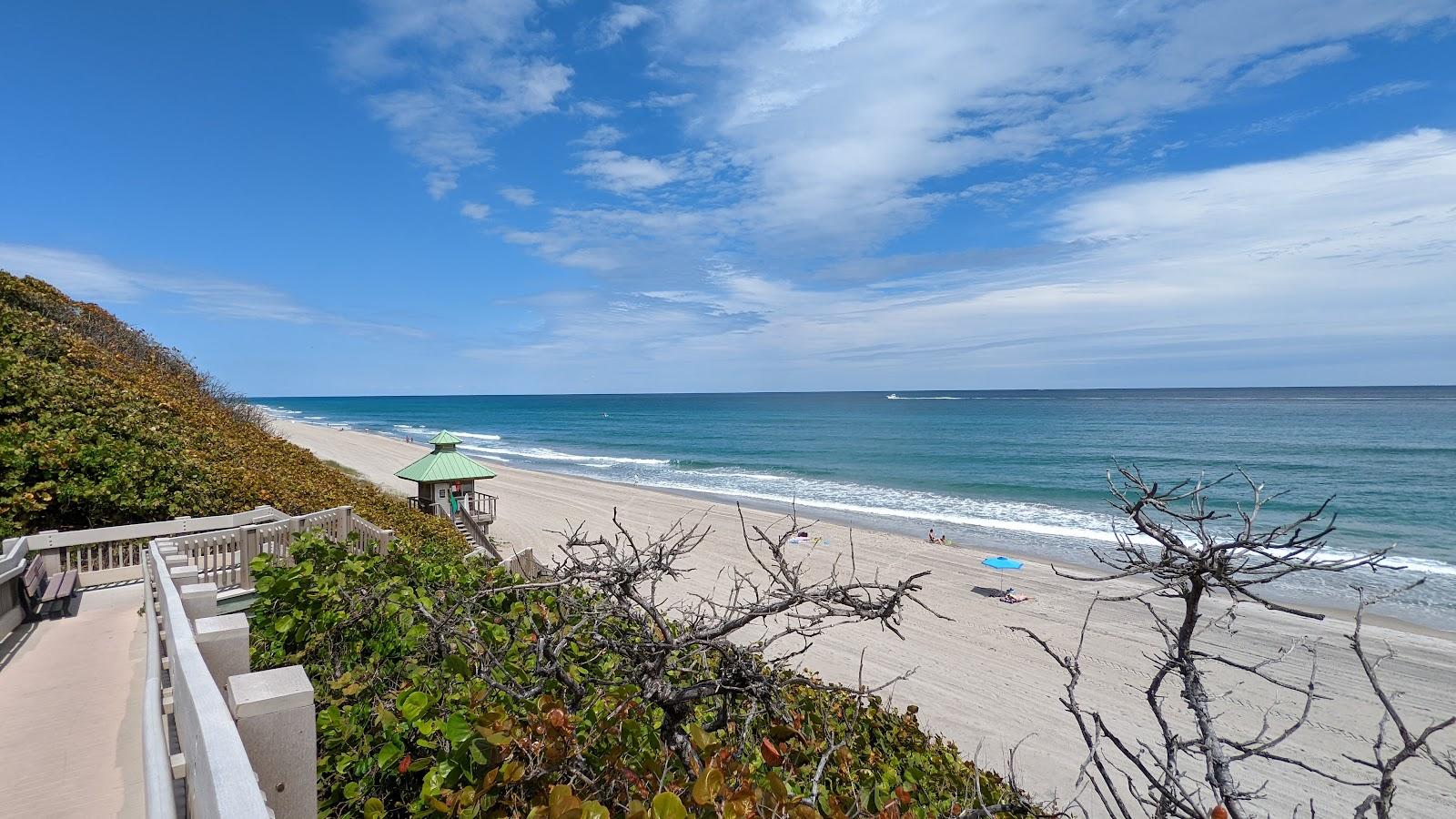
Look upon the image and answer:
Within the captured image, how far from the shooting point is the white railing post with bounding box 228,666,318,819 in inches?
74.2

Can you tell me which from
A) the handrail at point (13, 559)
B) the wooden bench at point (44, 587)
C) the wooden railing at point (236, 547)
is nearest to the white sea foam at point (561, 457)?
the wooden railing at point (236, 547)

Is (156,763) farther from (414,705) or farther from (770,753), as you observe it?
(770,753)

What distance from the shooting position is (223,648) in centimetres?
277

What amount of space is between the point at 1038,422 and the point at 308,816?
90.8 metres

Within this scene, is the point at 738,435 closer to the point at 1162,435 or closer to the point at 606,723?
the point at 1162,435

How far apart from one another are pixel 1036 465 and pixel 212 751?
48004 mm

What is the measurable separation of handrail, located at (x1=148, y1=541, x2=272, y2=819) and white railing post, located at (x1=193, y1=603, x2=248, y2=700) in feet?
0.86

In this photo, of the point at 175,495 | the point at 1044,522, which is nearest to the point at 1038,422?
the point at 1044,522

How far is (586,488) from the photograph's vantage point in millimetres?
36031

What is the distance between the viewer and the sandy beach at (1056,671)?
32.3ft

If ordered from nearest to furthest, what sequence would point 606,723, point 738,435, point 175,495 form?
point 606,723, point 175,495, point 738,435


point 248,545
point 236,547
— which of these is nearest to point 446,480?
point 236,547

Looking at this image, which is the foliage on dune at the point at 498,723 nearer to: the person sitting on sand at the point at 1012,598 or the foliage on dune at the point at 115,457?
the foliage on dune at the point at 115,457

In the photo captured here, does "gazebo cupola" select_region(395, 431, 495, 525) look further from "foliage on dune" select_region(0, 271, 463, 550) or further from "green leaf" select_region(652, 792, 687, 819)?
"green leaf" select_region(652, 792, 687, 819)
